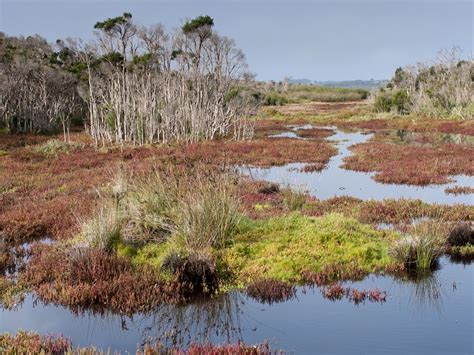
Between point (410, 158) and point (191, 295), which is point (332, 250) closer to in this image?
point (191, 295)

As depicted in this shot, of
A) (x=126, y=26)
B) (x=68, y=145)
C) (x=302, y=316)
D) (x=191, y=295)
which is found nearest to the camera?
(x=302, y=316)

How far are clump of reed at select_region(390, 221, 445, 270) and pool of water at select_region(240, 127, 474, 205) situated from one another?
530cm

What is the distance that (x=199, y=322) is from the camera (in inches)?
293

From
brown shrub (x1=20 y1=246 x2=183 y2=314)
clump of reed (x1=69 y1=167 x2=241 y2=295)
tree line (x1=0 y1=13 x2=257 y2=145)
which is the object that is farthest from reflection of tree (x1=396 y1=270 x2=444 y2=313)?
tree line (x1=0 y1=13 x2=257 y2=145)

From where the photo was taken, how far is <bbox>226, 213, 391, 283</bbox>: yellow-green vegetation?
929cm

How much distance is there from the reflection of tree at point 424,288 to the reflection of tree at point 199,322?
2.84 m

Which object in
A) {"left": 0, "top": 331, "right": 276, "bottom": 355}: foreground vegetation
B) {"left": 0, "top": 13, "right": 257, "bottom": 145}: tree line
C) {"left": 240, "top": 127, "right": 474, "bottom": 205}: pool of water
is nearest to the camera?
{"left": 0, "top": 331, "right": 276, "bottom": 355}: foreground vegetation

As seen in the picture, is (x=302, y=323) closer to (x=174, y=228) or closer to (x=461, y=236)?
(x=174, y=228)

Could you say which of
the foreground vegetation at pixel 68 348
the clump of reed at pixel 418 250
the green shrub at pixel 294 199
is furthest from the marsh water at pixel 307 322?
the green shrub at pixel 294 199

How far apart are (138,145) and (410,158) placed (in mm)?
15103

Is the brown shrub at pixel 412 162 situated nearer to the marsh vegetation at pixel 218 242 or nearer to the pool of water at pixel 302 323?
the marsh vegetation at pixel 218 242

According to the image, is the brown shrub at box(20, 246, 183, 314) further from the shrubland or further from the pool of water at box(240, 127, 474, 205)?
the shrubland

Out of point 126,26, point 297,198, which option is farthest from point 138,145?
point 297,198

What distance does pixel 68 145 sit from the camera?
29.1 meters
